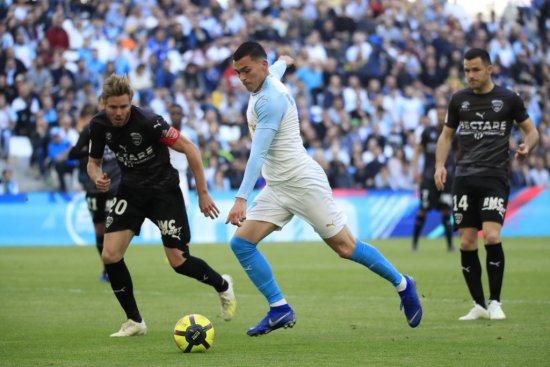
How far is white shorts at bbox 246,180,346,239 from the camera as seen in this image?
915 cm

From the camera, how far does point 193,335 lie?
332 inches

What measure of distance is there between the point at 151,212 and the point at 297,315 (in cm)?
216

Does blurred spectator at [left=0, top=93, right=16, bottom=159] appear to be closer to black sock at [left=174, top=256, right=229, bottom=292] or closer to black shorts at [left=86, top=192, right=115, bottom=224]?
black shorts at [left=86, top=192, right=115, bottom=224]

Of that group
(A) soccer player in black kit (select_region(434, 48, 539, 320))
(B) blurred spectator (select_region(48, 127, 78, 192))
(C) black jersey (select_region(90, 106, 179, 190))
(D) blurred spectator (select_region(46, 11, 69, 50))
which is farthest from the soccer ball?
(D) blurred spectator (select_region(46, 11, 69, 50))

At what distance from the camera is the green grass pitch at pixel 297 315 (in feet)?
26.4

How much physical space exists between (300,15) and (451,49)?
5.15 meters

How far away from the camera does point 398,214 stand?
85.6ft

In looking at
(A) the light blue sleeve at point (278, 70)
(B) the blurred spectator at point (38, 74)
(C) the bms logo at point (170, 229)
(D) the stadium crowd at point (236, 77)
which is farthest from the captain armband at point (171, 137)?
(B) the blurred spectator at point (38, 74)

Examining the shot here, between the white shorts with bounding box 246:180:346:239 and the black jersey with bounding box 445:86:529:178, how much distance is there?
7.01ft

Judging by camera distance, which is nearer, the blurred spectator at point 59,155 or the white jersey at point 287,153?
the white jersey at point 287,153

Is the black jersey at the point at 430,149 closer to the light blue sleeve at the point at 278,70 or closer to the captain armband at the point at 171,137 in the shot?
the light blue sleeve at the point at 278,70

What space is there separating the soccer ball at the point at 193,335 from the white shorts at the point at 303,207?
3.74ft

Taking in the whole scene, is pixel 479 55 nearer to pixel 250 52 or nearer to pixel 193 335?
pixel 250 52

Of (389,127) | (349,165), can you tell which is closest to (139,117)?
(349,165)
